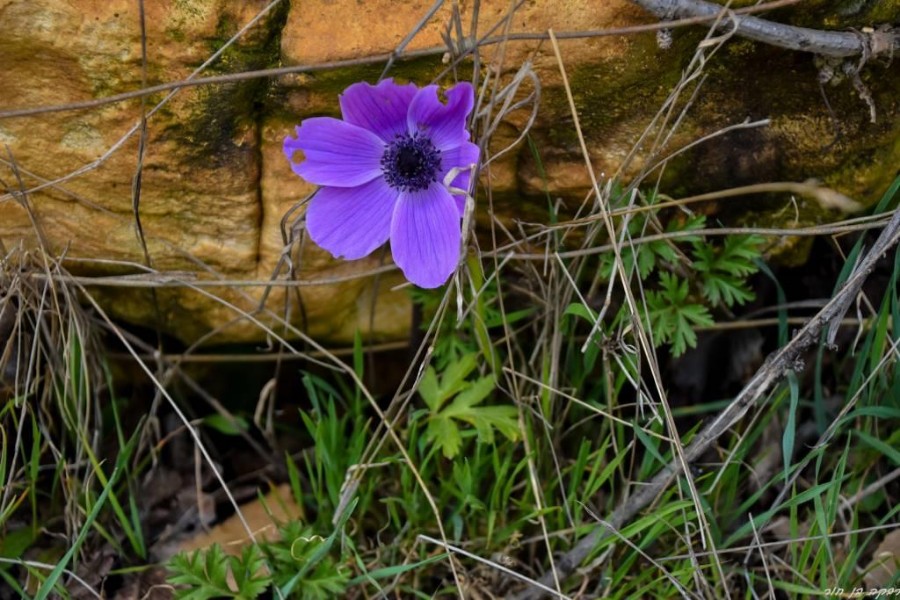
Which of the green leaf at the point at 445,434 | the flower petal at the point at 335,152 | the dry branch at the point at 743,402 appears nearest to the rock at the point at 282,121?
the flower petal at the point at 335,152

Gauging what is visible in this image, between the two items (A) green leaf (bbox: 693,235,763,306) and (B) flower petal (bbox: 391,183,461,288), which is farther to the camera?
(A) green leaf (bbox: 693,235,763,306)

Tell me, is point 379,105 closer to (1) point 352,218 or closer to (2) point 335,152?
(2) point 335,152

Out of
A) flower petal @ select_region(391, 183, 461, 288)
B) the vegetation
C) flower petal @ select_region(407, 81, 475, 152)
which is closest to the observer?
flower petal @ select_region(407, 81, 475, 152)

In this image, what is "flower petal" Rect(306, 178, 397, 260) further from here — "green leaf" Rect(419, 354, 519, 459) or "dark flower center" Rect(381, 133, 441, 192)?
"green leaf" Rect(419, 354, 519, 459)

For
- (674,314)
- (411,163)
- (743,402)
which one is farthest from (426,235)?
(743,402)

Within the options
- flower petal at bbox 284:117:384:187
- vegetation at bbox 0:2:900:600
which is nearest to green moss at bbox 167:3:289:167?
flower petal at bbox 284:117:384:187

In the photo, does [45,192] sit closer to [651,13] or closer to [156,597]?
[156,597]
